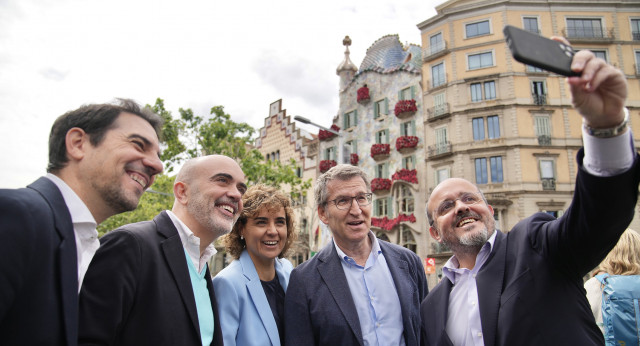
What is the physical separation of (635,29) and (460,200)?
37179mm

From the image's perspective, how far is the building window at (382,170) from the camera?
3328 centimetres

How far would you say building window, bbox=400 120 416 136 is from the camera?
1271 inches

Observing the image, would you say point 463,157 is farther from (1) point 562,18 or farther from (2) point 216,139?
(2) point 216,139

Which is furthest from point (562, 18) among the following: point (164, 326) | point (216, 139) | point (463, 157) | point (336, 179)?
point (164, 326)

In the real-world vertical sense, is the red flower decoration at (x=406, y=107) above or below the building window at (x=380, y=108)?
below

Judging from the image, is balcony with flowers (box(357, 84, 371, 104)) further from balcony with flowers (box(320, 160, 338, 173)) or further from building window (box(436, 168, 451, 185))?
building window (box(436, 168, 451, 185))

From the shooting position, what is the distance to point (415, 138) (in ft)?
103

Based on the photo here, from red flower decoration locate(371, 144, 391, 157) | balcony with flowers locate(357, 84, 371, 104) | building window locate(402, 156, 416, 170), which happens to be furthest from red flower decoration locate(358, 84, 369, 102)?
building window locate(402, 156, 416, 170)

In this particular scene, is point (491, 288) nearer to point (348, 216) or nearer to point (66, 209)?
point (348, 216)

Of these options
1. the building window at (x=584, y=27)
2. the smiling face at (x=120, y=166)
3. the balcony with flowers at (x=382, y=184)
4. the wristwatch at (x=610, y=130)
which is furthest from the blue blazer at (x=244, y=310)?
the building window at (x=584, y=27)

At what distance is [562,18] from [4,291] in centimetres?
3691

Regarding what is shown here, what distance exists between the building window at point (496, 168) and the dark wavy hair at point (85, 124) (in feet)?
96.7

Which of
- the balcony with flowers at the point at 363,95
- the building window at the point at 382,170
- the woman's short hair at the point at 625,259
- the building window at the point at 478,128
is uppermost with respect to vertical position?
the balcony with flowers at the point at 363,95

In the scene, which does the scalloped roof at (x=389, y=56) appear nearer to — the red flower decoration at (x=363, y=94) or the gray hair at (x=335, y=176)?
the red flower decoration at (x=363, y=94)
